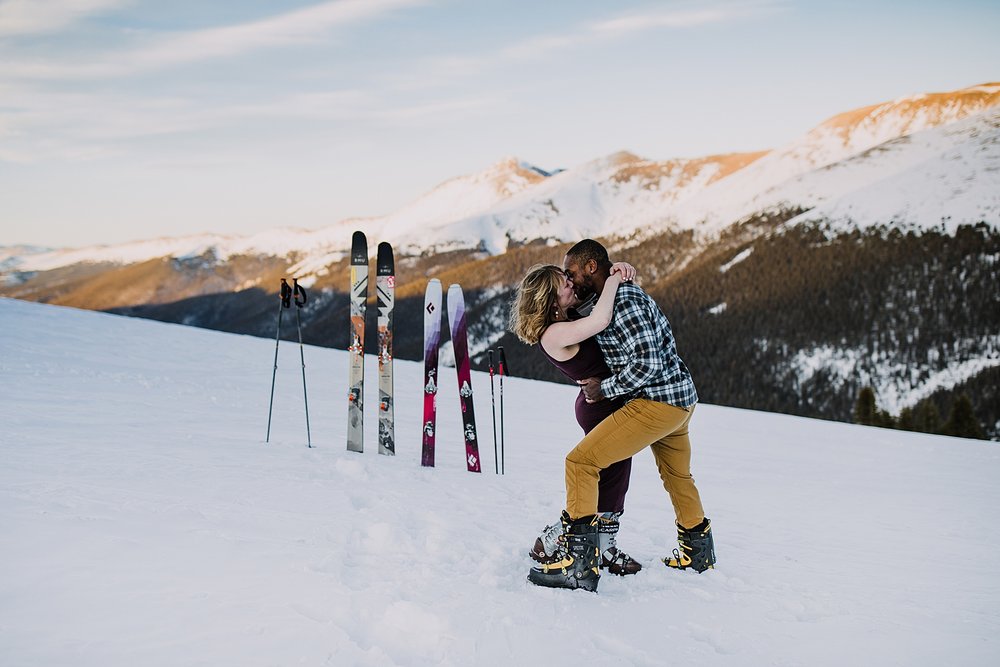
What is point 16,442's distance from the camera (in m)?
4.90

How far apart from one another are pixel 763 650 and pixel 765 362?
105 meters

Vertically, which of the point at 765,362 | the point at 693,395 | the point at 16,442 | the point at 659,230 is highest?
the point at 659,230

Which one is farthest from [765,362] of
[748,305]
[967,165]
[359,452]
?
[359,452]

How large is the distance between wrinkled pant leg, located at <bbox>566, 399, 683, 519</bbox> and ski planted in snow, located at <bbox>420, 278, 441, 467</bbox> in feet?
9.10

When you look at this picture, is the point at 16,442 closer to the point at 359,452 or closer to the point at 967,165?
the point at 359,452

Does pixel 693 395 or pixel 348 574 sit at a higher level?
pixel 693 395

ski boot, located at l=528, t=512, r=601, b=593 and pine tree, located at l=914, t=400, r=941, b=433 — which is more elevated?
ski boot, located at l=528, t=512, r=601, b=593

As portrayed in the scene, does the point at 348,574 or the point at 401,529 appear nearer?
the point at 348,574

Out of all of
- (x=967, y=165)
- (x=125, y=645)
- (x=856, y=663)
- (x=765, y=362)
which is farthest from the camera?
(x=967, y=165)

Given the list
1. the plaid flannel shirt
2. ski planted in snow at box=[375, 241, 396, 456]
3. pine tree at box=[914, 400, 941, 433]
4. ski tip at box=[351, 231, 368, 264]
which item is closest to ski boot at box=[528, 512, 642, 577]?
the plaid flannel shirt

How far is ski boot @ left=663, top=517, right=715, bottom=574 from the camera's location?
4.38 meters

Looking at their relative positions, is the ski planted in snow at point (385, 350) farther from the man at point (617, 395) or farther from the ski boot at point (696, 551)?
the ski boot at point (696, 551)

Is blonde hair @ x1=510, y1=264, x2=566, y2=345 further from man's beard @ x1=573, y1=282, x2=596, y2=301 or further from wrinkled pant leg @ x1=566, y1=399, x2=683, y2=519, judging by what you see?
wrinkled pant leg @ x1=566, y1=399, x2=683, y2=519

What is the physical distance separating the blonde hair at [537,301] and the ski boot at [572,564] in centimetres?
114
